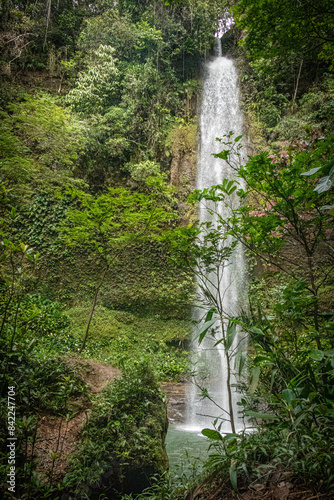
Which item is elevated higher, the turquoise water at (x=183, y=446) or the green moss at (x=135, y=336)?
the green moss at (x=135, y=336)

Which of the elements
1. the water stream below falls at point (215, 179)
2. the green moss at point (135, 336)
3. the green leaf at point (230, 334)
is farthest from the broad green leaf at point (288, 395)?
the green moss at point (135, 336)

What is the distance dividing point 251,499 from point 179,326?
893 centimetres

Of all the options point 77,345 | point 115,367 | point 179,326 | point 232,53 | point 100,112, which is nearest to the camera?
point 115,367

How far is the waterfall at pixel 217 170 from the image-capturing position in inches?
332

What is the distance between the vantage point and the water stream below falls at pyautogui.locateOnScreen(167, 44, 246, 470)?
7.86m

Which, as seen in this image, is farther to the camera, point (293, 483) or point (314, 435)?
point (314, 435)

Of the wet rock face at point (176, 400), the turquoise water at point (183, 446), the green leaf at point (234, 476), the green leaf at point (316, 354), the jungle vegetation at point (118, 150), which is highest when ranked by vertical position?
the jungle vegetation at point (118, 150)

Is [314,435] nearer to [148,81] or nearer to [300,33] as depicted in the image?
[300,33]

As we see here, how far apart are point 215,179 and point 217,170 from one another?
391 millimetres

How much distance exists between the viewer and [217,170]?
11117 mm

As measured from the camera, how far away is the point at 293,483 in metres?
1.35

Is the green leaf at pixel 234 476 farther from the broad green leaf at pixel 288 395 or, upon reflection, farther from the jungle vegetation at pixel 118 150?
the jungle vegetation at pixel 118 150

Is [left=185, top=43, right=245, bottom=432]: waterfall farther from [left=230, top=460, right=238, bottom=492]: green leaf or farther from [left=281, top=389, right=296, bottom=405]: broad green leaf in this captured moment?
[left=281, top=389, right=296, bottom=405]: broad green leaf

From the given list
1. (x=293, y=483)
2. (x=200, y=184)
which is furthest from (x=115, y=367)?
(x=200, y=184)
